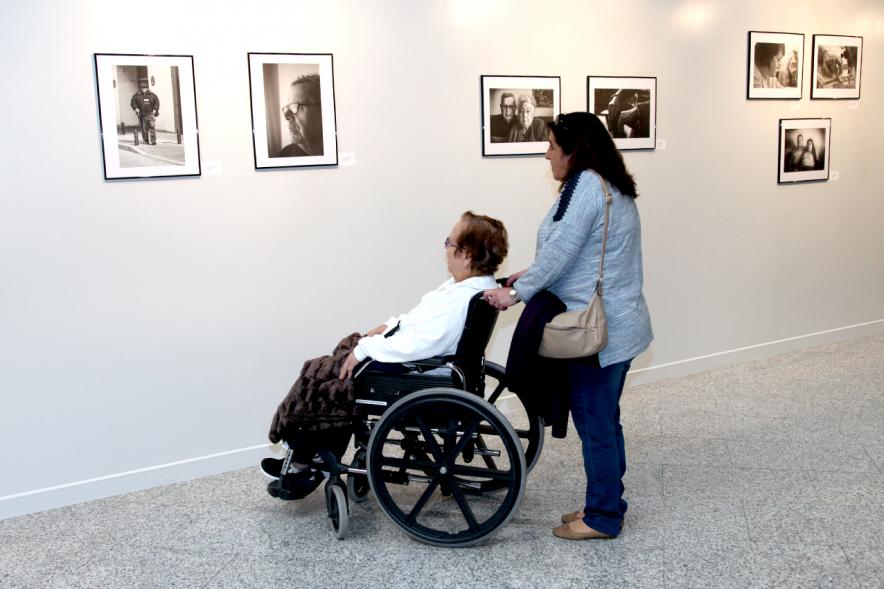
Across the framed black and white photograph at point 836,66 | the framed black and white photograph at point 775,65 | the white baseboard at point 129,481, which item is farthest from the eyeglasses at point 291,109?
the framed black and white photograph at point 836,66

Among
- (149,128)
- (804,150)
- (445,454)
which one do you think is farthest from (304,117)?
(804,150)

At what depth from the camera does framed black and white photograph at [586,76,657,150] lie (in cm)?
536

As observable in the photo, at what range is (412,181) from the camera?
4762 mm

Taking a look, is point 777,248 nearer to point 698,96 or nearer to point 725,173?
point 725,173

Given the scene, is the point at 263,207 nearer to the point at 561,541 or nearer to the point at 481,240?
the point at 481,240

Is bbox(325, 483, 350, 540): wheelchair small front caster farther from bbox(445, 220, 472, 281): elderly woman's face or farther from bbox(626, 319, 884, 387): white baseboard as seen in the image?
bbox(626, 319, 884, 387): white baseboard

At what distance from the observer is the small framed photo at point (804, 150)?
20.5 ft

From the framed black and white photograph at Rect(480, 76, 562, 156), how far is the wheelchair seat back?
1.89 m

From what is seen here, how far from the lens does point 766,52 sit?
19.8 ft

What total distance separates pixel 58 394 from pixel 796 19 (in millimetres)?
5337

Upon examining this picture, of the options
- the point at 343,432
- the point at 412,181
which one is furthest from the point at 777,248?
the point at 343,432

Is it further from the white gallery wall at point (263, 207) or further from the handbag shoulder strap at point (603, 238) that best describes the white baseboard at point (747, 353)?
the handbag shoulder strap at point (603, 238)

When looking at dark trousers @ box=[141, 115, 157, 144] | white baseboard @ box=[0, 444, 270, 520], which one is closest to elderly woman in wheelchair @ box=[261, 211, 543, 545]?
white baseboard @ box=[0, 444, 270, 520]

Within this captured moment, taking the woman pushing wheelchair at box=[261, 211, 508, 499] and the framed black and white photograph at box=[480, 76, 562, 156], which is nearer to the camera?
the woman pushing wheelchair at box=[261, 211, 508, 499]
